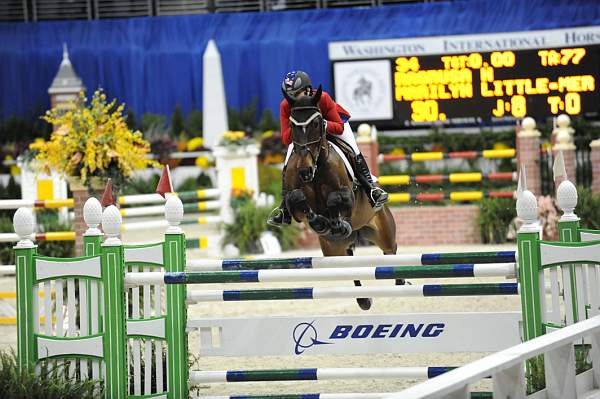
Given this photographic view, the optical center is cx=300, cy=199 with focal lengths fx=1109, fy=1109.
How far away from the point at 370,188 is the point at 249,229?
6549 mm

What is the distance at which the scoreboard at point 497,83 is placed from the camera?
575 inches

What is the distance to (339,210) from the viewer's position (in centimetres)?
584

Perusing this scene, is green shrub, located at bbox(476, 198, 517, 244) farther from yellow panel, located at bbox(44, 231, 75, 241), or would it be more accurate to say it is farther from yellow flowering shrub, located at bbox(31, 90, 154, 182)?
yellow panel, located at bbox(44, 231, 75, 241)

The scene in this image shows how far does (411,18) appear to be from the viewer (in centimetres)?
1814

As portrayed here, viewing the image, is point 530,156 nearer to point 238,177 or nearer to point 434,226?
point 434,226

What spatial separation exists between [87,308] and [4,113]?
51.0 ft

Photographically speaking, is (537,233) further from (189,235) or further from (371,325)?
(189,235)

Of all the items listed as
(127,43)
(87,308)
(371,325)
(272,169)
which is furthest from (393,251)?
(127,43)

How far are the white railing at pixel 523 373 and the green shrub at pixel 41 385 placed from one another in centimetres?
182

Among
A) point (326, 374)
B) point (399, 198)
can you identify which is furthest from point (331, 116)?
point (399, 198)

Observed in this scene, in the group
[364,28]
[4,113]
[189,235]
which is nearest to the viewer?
[189,235]

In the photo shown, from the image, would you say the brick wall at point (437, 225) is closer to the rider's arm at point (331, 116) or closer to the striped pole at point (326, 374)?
the rider's arm at point (331, 116)

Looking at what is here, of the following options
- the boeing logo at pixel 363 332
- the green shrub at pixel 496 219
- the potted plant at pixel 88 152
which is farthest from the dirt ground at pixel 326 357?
the green shrub at pixel 496 219

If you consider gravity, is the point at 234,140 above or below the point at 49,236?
above
